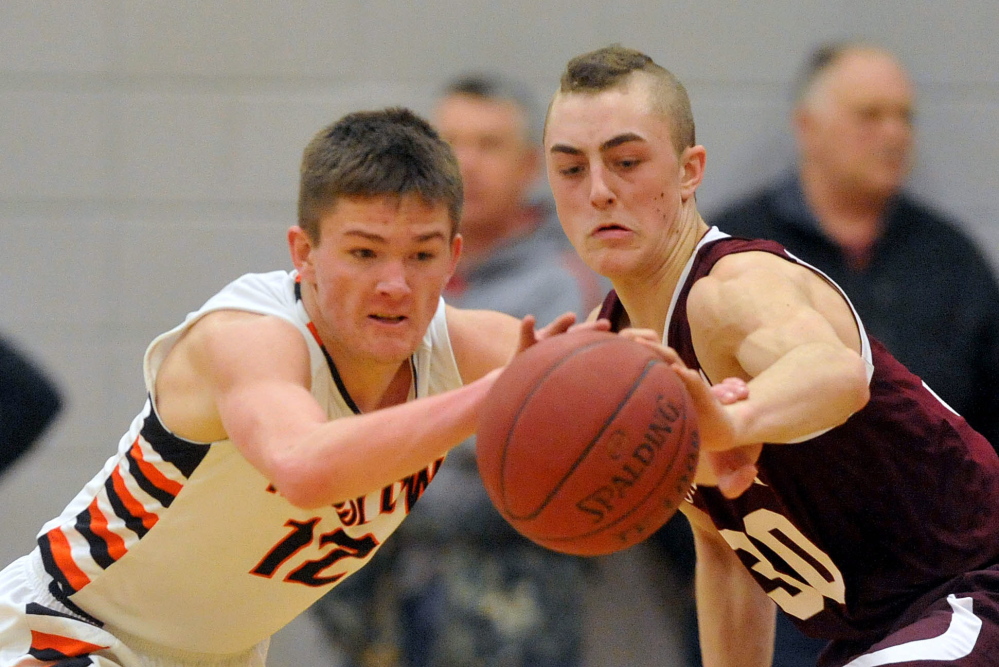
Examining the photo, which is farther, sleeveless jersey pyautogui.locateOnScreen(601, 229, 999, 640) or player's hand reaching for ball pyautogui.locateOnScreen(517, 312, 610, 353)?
sleeveless jersey pyautogui.locateOnScreen(601, 229, 999, 640)

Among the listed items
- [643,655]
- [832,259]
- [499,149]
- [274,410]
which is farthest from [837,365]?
[643,655]

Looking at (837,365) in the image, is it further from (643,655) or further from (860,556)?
(643,655)

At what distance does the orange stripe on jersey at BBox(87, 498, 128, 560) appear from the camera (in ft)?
10.3

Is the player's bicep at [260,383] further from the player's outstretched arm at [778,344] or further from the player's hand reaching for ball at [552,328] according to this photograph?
the player's outstretched arm at [778,344]

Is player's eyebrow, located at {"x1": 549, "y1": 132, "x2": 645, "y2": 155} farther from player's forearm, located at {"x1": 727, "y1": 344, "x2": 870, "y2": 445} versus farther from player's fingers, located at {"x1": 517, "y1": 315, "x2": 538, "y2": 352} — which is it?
player's forearm, located at {"x1": 727, "y1": 344, "x2": 870, "y2": 445}

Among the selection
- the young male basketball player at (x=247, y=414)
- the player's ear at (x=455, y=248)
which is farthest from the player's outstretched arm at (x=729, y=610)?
the player's ear at (x=455, y=248)

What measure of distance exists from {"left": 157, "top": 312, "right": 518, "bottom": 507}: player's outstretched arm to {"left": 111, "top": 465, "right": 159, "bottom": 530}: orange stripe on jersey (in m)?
0.25

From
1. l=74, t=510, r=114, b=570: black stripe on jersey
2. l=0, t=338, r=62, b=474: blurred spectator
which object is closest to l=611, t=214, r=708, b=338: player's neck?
l=74, t=510, r=114, b=570: black stripe on jersey

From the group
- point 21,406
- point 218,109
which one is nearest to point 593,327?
point 21,406

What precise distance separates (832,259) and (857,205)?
249mm

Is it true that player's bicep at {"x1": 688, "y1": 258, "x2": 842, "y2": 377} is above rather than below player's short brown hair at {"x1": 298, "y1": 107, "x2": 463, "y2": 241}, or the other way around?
below

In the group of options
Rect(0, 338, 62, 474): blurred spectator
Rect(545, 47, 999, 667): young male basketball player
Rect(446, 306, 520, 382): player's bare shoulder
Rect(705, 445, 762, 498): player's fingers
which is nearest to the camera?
Rect(705, 445, 762, 498): player's fingers

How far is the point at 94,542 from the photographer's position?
3.17 meters

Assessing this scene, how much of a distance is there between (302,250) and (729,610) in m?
1.61
